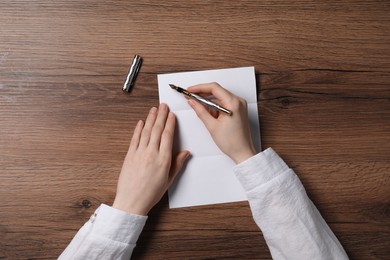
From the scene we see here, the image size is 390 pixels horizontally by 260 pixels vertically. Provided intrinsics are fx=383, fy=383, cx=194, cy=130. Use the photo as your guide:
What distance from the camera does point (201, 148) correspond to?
2.67ft

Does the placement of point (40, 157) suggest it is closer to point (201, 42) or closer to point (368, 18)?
point (201, 42)

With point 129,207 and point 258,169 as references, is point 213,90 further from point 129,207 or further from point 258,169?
point 129,207

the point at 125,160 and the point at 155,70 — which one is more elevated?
the point at 155,70

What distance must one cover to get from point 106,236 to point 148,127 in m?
0.23

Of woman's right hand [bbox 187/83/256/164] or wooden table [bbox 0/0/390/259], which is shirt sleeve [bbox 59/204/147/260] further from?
woman's right hand [bbox 187/83/256/164]

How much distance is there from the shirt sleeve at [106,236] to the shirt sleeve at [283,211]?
229 millimetres

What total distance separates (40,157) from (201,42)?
16.3 inches

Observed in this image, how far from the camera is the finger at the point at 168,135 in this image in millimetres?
783

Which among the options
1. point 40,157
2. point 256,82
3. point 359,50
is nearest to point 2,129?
point 40,157

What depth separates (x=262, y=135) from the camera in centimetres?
83

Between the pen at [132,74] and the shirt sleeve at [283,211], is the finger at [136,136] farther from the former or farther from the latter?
the shirt sleeve at [283,211]

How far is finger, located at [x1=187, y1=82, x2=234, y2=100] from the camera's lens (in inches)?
30.3

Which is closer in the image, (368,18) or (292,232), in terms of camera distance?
(292,232)

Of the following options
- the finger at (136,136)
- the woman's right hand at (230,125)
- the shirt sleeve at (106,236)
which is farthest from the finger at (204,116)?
the shirt sleeve at (106,236)
